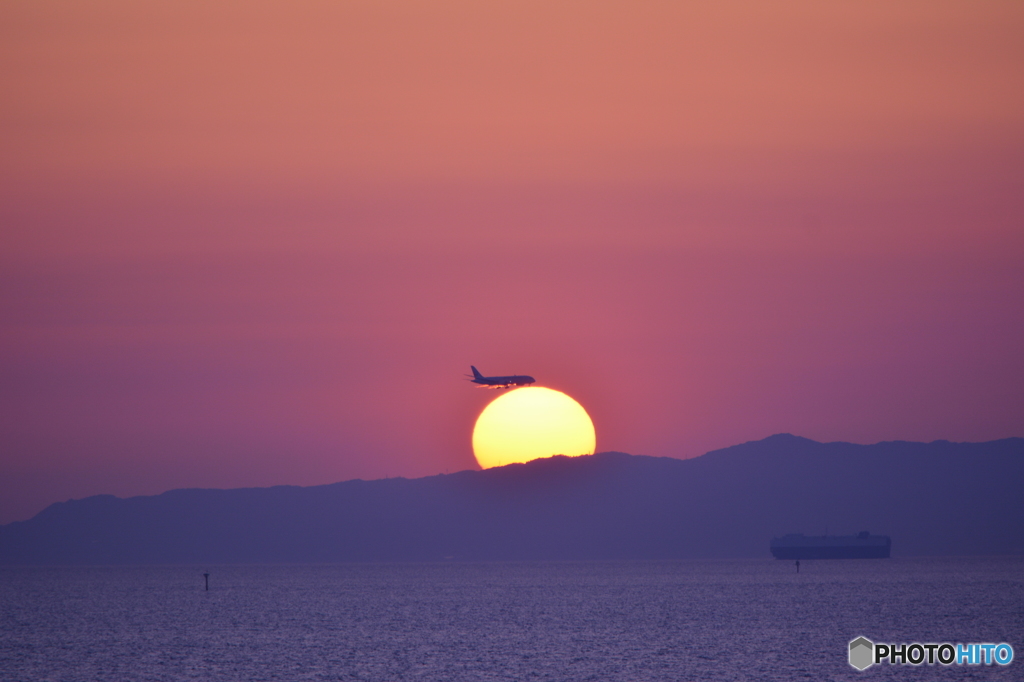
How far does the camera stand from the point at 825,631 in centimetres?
14538

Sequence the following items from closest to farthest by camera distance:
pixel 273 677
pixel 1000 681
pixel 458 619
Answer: pixel 1000 681
pixel 273 677
pixel 458 619

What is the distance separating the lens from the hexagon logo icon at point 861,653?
10800 centimetres

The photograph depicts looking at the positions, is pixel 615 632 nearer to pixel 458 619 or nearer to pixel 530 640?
pixel 530 640

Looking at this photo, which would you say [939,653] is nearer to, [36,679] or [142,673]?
[142,673]

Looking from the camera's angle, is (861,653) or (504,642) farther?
(504,642)

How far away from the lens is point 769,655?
116312 mm

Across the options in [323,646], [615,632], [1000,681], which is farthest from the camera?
[615,632]

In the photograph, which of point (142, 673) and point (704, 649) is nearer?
point (142, 673)

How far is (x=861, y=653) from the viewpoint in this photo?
116 metres

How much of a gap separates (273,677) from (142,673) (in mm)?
13272

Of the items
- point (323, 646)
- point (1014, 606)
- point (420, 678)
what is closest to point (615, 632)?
point (323, 646)

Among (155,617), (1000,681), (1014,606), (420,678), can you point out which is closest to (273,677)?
(420,678)

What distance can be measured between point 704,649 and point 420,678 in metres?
35.0

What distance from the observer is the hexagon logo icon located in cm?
10800
